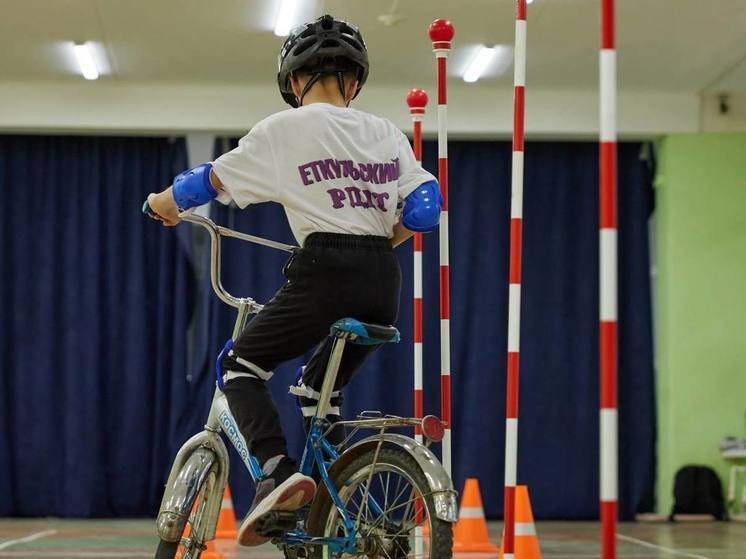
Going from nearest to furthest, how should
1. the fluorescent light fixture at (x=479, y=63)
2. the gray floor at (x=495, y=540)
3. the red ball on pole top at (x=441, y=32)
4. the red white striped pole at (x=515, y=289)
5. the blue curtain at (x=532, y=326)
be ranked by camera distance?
the red white striped pole at (x=515, y=289), the red ball on pole top at (x=441, y=32), the gray floor at (x=495, y=540), the fluorescent light fixture at (x=479, y=63), the blue curtain at (x=532, y=326)

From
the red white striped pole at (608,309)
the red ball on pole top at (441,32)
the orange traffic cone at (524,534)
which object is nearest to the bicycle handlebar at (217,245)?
the red white striped pole at (608,309)

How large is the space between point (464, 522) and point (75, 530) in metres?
3.01

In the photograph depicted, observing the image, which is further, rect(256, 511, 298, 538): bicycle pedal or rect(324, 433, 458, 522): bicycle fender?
rect(256, 511, 298, 538): bicycle pedal

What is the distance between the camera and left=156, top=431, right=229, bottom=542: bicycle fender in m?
2.85

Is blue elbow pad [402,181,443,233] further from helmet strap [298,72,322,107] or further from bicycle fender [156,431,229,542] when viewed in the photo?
bicycle fender [156,431,229,542]

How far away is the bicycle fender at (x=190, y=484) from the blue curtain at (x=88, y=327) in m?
5.26

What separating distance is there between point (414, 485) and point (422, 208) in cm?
70

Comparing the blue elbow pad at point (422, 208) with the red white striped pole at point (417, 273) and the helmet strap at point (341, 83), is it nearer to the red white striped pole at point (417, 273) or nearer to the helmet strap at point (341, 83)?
the helmet strap at point (341, 83)

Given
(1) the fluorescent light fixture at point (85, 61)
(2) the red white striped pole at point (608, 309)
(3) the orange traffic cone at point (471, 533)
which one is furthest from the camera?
(1) the fluorescent light fixture at point (85, 61)

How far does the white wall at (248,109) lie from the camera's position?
26.4 ft

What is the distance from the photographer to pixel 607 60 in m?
2.14

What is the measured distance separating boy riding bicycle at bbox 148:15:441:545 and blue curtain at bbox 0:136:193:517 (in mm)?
5490

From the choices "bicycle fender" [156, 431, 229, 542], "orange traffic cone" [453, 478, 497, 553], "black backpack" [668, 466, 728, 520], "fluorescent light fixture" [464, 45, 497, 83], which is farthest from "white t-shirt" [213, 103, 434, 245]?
"black backpack" [668, 466, 728, 520]

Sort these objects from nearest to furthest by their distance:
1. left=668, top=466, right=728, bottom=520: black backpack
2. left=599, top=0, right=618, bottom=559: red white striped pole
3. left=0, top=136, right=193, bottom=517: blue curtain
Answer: left=599, top=0, right=618, bottom=559: red white striped pole → left=668, top=466, right=728, bottom=520: black backpack → left=0, top=136, right=193, bottom=517: blue curtain
